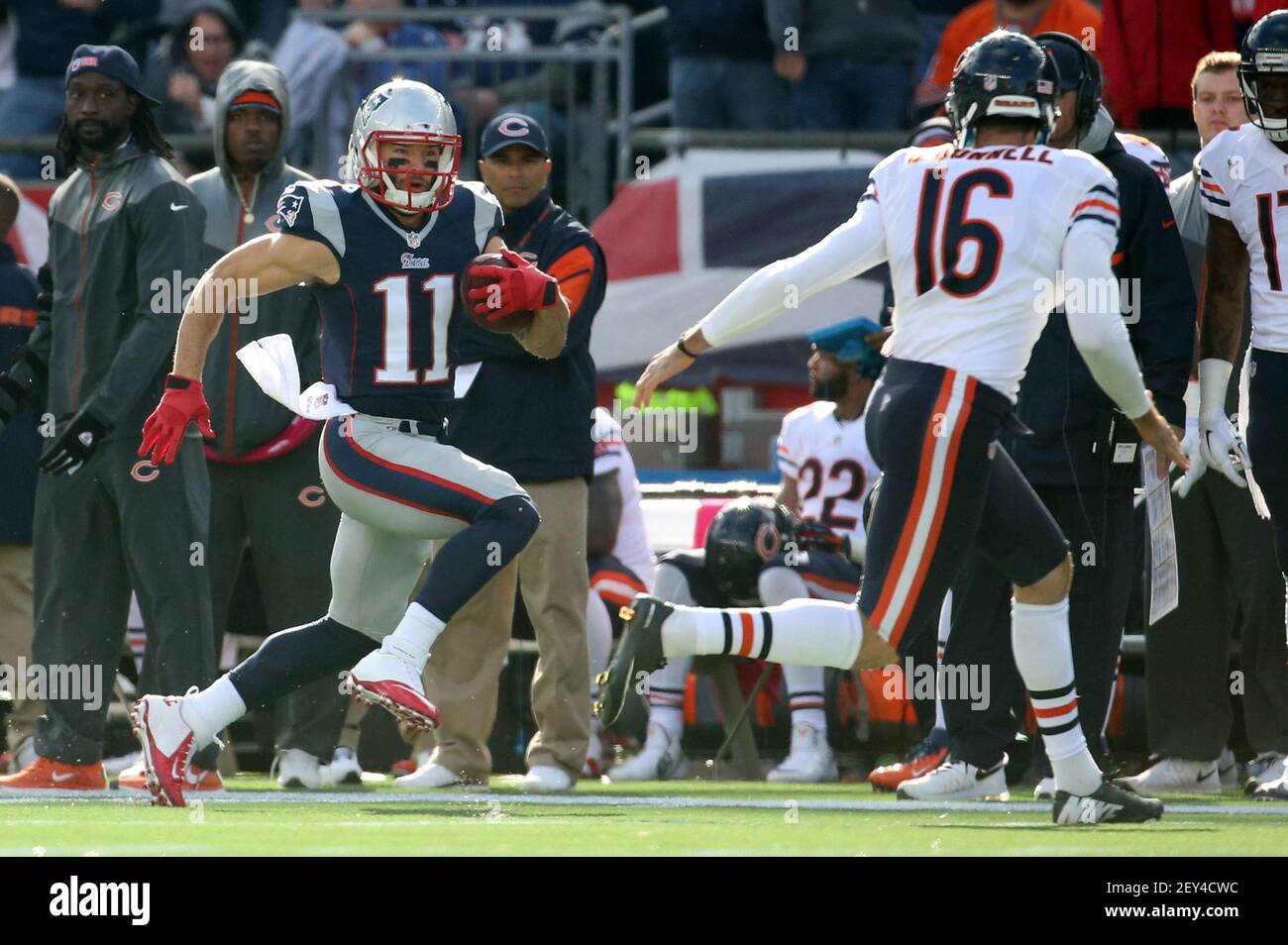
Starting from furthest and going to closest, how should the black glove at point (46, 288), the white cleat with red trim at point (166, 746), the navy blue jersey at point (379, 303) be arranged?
the black glove at point (46, 288)
the navy blue jersey at point (379, 303)
the white cleat with red trim at point (166, 746)

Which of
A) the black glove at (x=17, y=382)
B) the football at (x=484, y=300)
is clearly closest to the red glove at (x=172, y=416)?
the football at (x=484, y=300)

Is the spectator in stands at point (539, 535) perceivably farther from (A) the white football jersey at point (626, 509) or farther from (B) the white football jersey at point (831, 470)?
(B) the white football jersey at point (831, 470)

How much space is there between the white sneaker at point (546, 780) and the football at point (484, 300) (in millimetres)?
1540

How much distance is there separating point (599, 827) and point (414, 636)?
679mm

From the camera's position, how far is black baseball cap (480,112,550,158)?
725 cm

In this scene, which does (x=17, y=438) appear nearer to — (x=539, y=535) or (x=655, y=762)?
(x=539, y=535)

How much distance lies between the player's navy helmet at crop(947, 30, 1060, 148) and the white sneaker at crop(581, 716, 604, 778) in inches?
119

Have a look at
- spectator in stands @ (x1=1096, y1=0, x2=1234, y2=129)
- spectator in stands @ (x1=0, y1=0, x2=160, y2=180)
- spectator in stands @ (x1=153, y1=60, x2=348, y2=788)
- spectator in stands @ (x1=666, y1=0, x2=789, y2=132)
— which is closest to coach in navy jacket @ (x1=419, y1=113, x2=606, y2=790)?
spectator in stands @ (x1=153, y1=60, x2=348, y2=788)

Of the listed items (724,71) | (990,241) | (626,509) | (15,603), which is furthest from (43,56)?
(990,241)

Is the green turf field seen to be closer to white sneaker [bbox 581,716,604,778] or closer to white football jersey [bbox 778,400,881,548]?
white sneaker [bbox 581,716,604,778]

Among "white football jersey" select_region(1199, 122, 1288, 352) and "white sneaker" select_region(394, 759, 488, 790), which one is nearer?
"white football jersey" select_region(1199, 122, 1288, 352)

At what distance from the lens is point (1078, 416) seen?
21.0 ft

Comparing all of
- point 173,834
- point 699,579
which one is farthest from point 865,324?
point 173,834

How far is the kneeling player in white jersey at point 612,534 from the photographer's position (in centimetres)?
828
